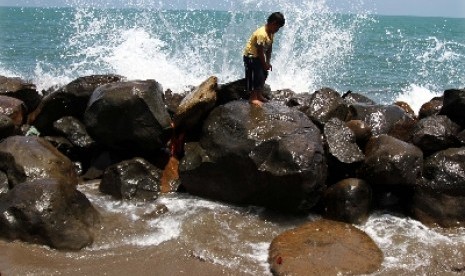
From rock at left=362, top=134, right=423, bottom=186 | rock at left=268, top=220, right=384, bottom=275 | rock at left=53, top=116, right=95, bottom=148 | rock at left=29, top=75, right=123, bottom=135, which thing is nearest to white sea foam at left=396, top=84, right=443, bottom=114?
rock at left=362, top=134, right=423, bottom=186

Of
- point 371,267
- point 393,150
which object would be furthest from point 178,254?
point 393,150

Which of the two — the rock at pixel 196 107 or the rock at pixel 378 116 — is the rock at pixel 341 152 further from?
the rock at pixel 196 107

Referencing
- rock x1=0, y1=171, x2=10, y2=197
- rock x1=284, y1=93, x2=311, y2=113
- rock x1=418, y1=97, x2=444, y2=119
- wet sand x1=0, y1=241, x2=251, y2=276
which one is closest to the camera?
wet sand x1=0, y1=241, x2=251, y2=276

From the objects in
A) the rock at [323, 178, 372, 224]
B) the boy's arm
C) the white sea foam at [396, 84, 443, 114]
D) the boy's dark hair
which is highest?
the boy's dark hair

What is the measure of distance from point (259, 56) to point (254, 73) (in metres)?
0.27

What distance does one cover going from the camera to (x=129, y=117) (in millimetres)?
7195

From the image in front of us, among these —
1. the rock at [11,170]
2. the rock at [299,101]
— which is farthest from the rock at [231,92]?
the rock at [11,170]

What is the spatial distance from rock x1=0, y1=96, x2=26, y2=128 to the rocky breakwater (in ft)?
0.07

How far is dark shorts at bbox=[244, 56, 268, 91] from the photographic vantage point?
7.54 metres

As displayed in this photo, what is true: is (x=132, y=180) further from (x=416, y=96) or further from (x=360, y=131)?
(x=416, y=96)

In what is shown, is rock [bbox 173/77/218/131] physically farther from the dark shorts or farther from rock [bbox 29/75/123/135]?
rock [bbox 29/75/123/135]

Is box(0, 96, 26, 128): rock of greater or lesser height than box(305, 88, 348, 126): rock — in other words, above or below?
below

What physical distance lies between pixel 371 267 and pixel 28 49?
82.4 ft

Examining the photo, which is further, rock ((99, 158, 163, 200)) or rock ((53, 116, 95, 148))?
rock ((53, 116, 95, 148))
